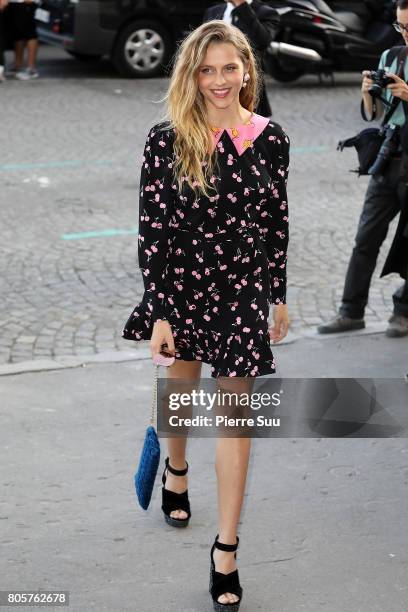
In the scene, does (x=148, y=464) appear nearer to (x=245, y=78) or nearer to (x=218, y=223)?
(x=218, y=223)

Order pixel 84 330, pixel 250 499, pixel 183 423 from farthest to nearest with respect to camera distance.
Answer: pixel 84 330 → pixel 250 499 → pixel 183 423

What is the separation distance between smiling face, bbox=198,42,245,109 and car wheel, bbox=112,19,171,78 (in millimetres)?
11575

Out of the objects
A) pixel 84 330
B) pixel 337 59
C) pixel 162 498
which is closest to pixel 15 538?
pixel 162 498

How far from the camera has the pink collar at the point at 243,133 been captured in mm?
4086

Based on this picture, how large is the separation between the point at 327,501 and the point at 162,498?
68cm

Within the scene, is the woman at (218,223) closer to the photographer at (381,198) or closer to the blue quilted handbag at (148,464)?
the blue quilted handbag at (148,464)

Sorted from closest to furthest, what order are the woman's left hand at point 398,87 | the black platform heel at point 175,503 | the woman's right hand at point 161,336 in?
1. the woman's right hand at point 161,336
2. the black platform heel at point 175,503
3. the woman's left hand at point 398,87

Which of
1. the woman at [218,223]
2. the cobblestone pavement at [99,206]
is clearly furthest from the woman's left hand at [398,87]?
the woman at [218,223]

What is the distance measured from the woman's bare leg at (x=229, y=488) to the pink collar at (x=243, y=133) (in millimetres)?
806

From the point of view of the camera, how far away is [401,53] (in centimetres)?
635

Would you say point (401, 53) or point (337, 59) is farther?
point (337, 59)

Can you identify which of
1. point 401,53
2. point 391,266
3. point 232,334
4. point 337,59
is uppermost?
point 401,53

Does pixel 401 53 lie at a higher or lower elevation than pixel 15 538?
higher

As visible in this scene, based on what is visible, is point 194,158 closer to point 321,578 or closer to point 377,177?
point 321,578
